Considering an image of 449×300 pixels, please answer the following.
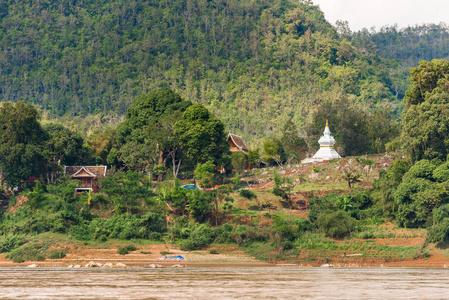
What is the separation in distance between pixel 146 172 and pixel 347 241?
2187 centimetres

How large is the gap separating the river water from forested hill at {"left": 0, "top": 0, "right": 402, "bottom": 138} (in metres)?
64.7

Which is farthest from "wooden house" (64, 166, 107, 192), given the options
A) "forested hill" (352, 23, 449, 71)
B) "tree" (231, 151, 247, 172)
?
"forested hill" (352, 23, 449, 71)

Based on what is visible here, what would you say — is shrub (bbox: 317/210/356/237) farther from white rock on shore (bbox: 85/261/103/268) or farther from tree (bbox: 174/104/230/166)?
white rock on shore (bbox: 85/261/103/268)

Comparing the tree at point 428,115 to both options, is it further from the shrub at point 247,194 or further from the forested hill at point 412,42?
the forested hill at point 412,42

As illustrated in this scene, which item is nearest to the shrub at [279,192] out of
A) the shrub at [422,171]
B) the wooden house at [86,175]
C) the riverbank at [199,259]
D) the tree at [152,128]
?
the riverbank at [199,259]

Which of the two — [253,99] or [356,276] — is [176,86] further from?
[356,276]

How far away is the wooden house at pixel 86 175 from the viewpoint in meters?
49.8

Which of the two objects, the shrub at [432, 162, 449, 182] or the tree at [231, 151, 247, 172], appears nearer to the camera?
the shrub at [432, 162, 449, 182]

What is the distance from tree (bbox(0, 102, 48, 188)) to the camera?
47.3 metres

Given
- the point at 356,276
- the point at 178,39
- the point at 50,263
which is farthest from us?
the point at 178,39

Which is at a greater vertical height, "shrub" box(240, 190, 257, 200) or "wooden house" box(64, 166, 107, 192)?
"wooden house" box(64, 166, 107, 192)

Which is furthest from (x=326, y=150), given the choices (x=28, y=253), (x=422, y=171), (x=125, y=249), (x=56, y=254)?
(x=28, y=253)

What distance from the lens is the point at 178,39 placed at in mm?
125375

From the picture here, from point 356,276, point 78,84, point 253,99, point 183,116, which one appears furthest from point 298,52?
point 356,276
